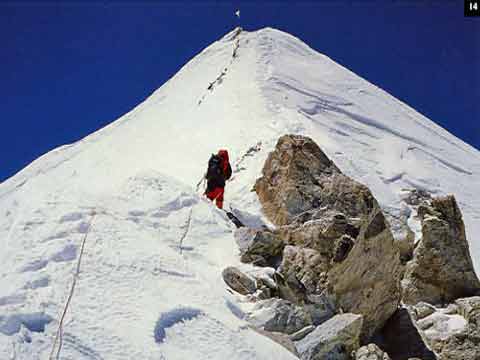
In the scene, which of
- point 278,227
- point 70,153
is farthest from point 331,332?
point 70,153

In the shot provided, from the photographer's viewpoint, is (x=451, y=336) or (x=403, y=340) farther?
(x=451, y=336)

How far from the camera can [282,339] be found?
935cm

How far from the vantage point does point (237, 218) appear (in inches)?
551

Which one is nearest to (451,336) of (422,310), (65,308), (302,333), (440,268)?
(422,310)

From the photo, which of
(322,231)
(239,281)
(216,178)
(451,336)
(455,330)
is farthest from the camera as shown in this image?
(216,178)

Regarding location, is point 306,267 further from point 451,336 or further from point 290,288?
point 451,336

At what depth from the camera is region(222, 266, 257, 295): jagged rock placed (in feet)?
34.9

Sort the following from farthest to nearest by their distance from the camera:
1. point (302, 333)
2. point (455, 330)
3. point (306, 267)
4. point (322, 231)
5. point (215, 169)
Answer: point (215, 169)
point (455, 330)
point (322, 231)
point (306, 267)
point (302, 333)

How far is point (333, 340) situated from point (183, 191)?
498 centimetres

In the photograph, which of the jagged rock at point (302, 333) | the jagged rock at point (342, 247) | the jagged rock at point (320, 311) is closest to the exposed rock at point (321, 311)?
the jagged rock at point (320, 311)

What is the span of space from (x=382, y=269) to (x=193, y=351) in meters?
5.19

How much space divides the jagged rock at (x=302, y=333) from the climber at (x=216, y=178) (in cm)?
540

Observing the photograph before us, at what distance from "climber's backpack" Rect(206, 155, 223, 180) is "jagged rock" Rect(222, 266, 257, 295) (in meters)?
4.64

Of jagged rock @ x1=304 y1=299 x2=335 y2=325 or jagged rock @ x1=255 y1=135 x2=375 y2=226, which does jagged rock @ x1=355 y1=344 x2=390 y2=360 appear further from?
jagged rock @ x1=255 y1=135 x2=375 y2=226
